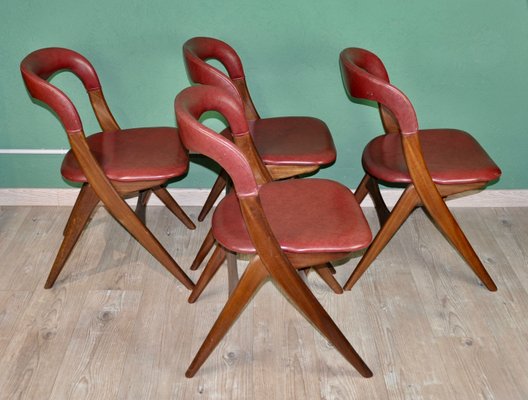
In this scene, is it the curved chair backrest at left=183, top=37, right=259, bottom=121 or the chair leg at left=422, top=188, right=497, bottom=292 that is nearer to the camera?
the chair leg at left=422, top=188, right=497, bottom=292

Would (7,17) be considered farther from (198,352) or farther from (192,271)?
(198,352)

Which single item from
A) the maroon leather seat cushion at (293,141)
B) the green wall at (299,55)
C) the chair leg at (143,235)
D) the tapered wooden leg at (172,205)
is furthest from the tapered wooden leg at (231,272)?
the green wall at (299,55)

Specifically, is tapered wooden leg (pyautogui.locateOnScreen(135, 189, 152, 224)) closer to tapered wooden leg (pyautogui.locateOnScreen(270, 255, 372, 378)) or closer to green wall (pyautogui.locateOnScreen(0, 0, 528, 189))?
green wall (pyautogui.locateOnScreen(0, 0, 528, 189))

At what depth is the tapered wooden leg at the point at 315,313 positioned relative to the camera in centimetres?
237

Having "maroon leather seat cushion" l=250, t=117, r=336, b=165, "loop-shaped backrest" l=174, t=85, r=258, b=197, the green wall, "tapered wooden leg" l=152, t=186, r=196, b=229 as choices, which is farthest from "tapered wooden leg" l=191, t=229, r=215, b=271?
"loop-shaped backrest" l=174, t=85, r=258, b=197

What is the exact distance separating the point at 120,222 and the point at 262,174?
0.56m

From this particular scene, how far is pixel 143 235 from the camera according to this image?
2893 mm

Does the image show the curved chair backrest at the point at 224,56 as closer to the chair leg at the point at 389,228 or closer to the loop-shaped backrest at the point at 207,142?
the loop-shaped backrest at the point at 207,142

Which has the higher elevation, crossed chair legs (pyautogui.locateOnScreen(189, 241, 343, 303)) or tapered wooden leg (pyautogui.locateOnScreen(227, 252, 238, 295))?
tapered wooden leg (pyautogui.locateOnScreen(227, 252, 238, 295))

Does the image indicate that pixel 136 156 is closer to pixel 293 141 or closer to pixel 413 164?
pixel 293 141

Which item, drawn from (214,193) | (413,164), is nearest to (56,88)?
(214,193)

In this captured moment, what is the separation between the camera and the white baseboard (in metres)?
3.56

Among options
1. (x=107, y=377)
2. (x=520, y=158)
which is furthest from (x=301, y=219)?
(x=520, y=158)

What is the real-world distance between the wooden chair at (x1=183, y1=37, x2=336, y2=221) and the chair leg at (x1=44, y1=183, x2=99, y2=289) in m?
0.59
